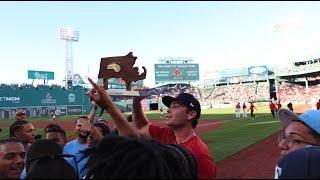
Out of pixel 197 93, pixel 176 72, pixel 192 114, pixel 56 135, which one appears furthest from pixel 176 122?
pixel 197 93

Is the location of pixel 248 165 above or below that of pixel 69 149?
below

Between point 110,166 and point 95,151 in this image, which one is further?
point 95,151

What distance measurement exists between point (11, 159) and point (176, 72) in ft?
269

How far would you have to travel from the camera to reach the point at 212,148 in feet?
50.4

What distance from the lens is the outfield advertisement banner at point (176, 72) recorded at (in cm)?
8500

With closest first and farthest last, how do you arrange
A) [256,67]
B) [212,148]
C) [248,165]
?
[248,165] < [212,148] < [256,67]

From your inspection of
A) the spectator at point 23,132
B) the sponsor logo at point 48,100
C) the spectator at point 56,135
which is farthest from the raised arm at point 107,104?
the sponsor logo at point 48,100

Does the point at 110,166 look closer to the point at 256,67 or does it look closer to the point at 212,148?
the point at 212,148

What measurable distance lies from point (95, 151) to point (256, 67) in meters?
93.9

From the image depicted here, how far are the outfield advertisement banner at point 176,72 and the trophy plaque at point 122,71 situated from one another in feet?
265

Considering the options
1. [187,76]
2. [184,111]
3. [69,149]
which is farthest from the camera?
[187,76]

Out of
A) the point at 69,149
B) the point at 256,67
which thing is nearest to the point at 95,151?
the point at 69,149

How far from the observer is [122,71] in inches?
138

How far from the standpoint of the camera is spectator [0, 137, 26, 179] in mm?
3637
